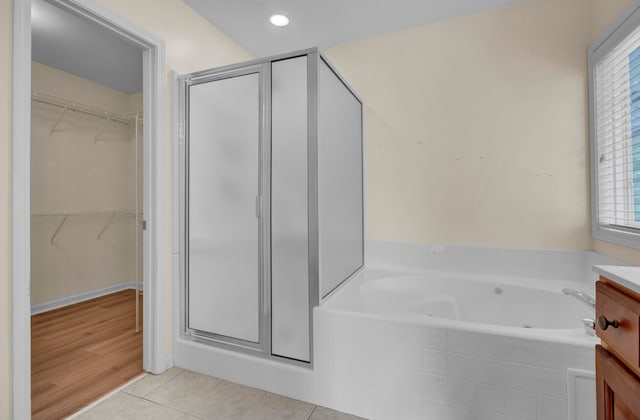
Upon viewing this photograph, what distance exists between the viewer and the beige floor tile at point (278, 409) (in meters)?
1.56

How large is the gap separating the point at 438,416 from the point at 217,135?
1.92 m

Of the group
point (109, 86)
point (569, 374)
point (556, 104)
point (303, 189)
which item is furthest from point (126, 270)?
point (556, 104)

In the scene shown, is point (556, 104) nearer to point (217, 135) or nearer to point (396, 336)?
point (396, 336)

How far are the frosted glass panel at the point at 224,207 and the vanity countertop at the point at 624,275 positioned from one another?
1.53 m

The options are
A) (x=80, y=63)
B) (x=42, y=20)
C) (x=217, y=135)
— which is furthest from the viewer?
(x=80, y=63)

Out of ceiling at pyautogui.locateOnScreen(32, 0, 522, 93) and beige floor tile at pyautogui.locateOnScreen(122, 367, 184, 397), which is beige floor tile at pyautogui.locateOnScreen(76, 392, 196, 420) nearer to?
beige floor tile at pyautogui.locateOnScreen(122, 367, 184, 397)

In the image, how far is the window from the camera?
1.63m

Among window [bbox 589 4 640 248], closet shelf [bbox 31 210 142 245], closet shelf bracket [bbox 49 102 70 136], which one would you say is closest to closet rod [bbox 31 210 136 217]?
closet shelf [bbox 31 210 142 245]

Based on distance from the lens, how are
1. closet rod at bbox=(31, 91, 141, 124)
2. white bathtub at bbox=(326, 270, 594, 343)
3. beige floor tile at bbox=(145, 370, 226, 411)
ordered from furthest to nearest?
1. closet rod at bbox=(31, 91, 141, 124)
2. white bathtub at bbox=(326, 270, 594, 343)
3. beige floor tile at bbox=(145, 370, 226, 411)

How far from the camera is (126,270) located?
3932 millimetres

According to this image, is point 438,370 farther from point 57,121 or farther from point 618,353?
point 57,121

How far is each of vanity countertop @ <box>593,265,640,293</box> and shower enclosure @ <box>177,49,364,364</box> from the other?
46.9 inches

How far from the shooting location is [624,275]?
696 millimetres
